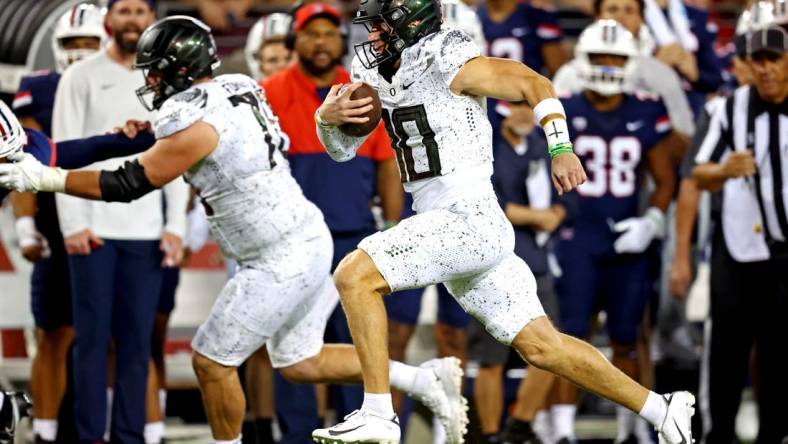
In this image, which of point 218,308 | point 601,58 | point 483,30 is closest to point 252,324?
point 218,308

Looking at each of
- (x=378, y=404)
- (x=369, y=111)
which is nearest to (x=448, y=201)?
(x=369, y=111)

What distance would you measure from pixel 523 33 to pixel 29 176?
150 inches

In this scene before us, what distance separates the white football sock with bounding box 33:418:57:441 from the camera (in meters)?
6.84

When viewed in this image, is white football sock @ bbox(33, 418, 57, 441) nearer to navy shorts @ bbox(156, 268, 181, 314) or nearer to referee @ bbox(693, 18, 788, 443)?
navy shorts @ bbox(156, 268, 181, 314)

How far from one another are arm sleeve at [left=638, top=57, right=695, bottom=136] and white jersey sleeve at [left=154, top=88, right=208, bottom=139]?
313 cm

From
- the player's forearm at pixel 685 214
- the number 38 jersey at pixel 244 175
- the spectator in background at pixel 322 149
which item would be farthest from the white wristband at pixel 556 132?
the player's forearm at pixel 685 214

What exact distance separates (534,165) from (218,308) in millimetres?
1996

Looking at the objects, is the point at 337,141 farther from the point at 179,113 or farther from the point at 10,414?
the point at 10,414

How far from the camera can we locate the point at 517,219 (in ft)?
23.1

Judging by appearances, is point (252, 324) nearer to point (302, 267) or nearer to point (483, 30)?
point (302, 267)

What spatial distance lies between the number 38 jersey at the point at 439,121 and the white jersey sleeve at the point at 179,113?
642mm

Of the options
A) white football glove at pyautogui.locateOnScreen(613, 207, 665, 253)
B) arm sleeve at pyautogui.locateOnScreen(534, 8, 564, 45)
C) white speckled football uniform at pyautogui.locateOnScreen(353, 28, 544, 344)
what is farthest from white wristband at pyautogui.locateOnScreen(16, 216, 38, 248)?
arm sleeve at pyautogui.locateOnScreen(534, 8, 564, 45)

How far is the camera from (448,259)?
513 cm

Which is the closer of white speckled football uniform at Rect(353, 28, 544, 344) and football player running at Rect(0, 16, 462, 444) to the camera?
white speckled football uniform at Rect(353, 28, 544, 344)
